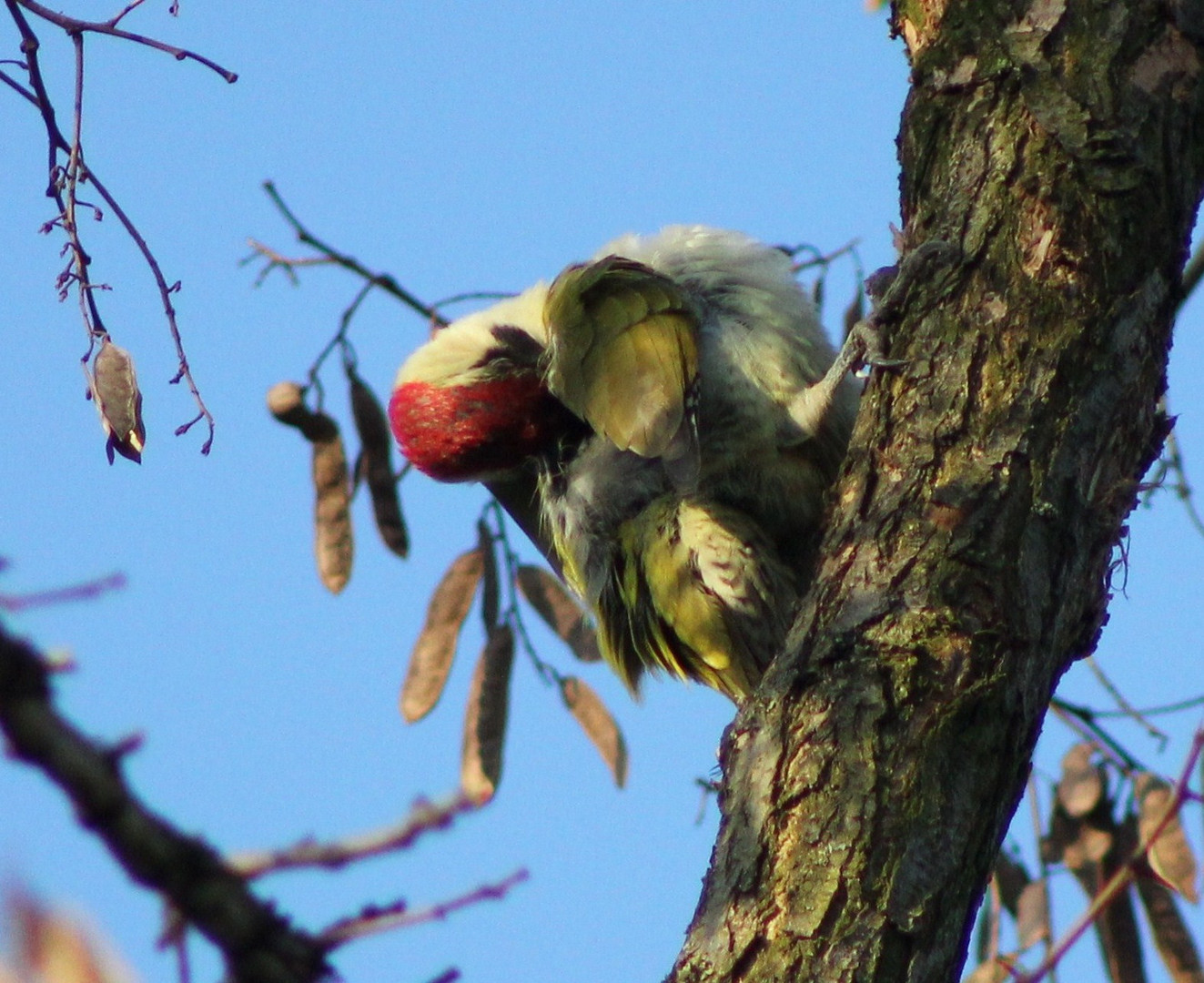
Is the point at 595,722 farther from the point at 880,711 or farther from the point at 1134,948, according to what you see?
the point at 880,711

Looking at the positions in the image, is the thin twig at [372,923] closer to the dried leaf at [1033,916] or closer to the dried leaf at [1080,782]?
the dried leaf at [1033,916]

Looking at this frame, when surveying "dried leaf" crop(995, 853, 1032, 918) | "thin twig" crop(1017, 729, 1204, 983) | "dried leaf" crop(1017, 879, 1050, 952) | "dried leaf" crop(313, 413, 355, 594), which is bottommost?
"thin twig" crop(1017, 729, 1204, 983)

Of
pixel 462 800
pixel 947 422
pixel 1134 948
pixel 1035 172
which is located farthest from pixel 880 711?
pixel 1134 948

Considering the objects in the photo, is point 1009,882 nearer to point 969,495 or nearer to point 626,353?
point 626,353

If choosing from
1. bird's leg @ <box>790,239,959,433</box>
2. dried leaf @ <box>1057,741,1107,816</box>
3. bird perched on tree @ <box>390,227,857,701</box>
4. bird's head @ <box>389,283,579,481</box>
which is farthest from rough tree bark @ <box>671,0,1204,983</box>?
dried leaf @ <box>1057,741,1107,816</box>

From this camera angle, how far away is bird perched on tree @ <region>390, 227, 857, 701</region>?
10.3 feet

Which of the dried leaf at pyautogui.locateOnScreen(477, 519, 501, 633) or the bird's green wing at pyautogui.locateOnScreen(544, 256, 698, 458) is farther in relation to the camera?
the dried leaf at pyautogui.locateOnScreen(477, 519, 501, 633)

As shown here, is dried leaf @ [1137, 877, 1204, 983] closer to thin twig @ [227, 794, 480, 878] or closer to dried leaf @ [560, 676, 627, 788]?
dried leaf @ [560, 676, 627, 788]

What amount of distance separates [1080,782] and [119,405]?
8.95ft

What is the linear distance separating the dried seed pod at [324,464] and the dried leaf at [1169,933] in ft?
7.07

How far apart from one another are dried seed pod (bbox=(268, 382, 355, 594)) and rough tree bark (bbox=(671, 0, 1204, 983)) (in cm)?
186

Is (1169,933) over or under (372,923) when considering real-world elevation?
over

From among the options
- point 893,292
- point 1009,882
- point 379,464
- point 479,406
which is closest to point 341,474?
point 379,464

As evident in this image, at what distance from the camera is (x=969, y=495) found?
7.43ft
